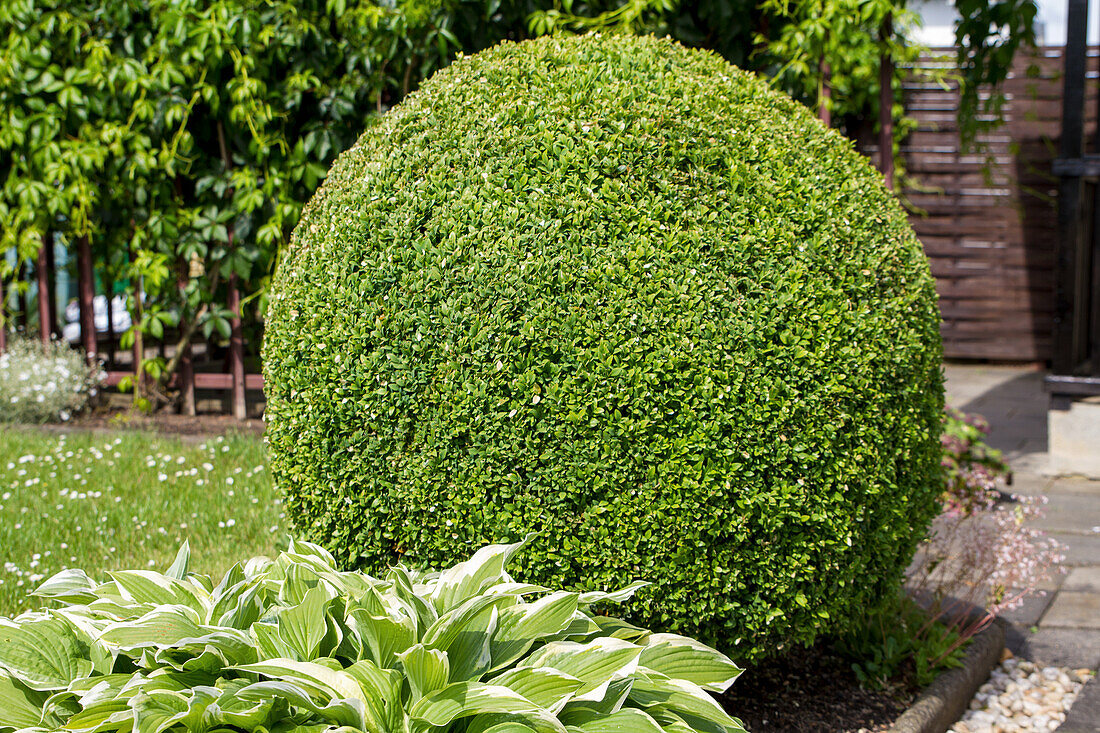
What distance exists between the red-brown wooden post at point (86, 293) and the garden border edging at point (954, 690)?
576cm

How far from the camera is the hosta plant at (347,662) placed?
166cm

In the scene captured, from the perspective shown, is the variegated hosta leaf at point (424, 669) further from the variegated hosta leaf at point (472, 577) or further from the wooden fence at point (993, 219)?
the wooden fence at point (993, 219)

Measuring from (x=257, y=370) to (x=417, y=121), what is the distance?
441cm

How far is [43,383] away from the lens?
6152 mm

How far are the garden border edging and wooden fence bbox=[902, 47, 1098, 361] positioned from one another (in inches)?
284

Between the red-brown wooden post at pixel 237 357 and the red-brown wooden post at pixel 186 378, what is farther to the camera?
the red-brown wooden post at pixel 186 378

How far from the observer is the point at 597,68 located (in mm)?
2633

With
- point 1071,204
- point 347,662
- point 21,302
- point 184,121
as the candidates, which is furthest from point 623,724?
point 21,302

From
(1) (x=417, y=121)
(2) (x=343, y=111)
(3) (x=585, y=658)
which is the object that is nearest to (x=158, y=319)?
(2) (x=343, y=111)

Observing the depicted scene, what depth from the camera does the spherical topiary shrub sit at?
7.30 ft

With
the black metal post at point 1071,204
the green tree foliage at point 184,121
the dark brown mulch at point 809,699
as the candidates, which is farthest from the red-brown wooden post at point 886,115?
the dark brown mulch at point 809,699

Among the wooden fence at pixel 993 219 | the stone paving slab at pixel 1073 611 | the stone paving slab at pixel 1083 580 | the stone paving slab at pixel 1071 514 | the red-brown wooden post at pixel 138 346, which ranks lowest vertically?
the stone paving slab at pixel 1073 611

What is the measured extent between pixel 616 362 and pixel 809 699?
1284 millimetres

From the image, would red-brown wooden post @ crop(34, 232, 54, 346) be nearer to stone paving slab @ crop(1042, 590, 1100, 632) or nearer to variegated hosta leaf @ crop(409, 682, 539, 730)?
variegated hosta leaf @ crop(409, 682, 539, 730)
